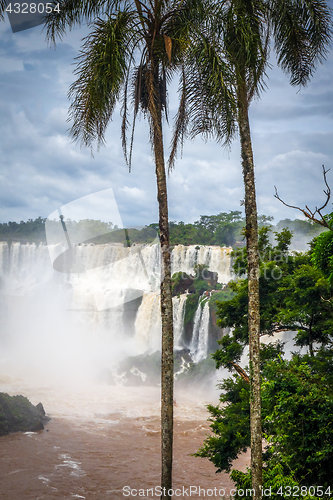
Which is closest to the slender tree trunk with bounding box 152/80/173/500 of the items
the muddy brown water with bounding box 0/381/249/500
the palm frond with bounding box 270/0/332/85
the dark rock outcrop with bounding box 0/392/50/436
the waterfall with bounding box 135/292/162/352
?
the palm frond with bounding box 270/0/332/85

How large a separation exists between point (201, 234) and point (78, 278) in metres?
13.3

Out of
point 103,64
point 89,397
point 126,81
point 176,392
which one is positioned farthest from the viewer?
point 176,392

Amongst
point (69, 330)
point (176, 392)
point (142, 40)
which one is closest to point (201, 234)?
point (69, 330)

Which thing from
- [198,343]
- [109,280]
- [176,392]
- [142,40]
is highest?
[142,40]

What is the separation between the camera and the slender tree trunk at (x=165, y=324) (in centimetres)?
575

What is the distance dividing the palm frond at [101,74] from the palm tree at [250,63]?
39.5 inches

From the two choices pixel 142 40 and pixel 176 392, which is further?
pixel 176 392

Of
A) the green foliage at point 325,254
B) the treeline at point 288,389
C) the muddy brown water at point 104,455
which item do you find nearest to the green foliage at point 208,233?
the muddy brown water at point 104,455

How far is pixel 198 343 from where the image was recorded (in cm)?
2442

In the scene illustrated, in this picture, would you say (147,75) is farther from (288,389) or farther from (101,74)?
(288,389)

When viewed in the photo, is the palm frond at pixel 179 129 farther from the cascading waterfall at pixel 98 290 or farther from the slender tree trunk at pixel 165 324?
the cascading waterfall at pixel 98 290

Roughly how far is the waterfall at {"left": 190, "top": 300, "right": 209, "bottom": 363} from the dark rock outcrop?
10.4m

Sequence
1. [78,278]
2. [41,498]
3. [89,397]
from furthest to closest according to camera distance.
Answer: [78,278] → [89,397] → [41,498]

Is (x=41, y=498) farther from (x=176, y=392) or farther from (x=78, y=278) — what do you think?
(x=78, y=278)
